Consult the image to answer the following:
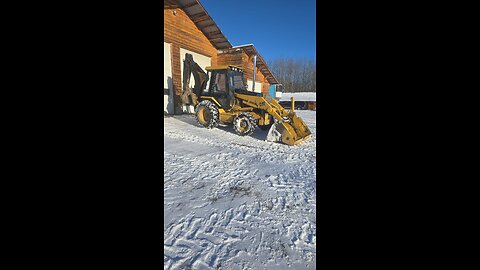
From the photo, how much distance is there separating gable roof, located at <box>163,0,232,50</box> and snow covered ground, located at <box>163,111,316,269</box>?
8.56 m

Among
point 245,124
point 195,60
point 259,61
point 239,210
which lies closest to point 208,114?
point 245,124

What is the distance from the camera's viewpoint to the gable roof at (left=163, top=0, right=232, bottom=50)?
10.2m

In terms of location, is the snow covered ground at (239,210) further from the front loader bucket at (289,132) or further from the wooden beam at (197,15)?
the wooden beam at (197,15)

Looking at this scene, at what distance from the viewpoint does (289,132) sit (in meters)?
5.76

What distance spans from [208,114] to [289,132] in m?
3.24

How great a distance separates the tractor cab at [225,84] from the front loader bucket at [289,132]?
2195mm

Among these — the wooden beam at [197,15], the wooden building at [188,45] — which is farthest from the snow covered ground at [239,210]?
the wooden beam at [197,15]

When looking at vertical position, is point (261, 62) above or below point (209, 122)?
above

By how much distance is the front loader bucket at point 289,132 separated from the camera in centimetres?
574
